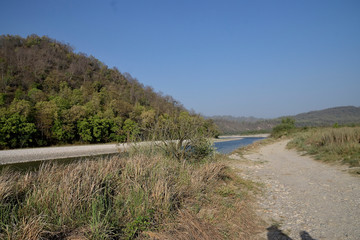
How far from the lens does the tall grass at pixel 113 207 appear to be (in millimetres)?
2799

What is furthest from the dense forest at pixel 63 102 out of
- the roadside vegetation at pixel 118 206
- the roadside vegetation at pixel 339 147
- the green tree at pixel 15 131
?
the roadside vegetation at pixel 339 147

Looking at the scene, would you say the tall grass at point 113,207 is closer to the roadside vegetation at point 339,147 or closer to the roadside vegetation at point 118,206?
the roadside vegetation at point 118,206

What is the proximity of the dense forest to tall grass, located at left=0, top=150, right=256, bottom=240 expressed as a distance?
3268 mm

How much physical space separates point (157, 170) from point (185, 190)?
77cm

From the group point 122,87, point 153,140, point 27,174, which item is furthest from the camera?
point 122,87

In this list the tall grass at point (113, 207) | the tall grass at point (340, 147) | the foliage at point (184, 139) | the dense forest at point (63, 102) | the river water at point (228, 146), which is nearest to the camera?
the tall grass at point (113, 207)

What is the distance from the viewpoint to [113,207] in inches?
141

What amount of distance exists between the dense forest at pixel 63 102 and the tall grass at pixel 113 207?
129 inches

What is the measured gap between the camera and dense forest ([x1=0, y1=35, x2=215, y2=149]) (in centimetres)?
3431

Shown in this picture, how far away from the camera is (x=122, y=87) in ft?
352

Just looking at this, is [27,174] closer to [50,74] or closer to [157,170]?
[157,170]

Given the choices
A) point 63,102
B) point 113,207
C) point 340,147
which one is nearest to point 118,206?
point 113,207

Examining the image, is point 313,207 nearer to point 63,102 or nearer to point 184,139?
point 184,139

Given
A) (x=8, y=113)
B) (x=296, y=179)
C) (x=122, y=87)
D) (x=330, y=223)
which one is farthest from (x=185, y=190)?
(x=122, y=87)
